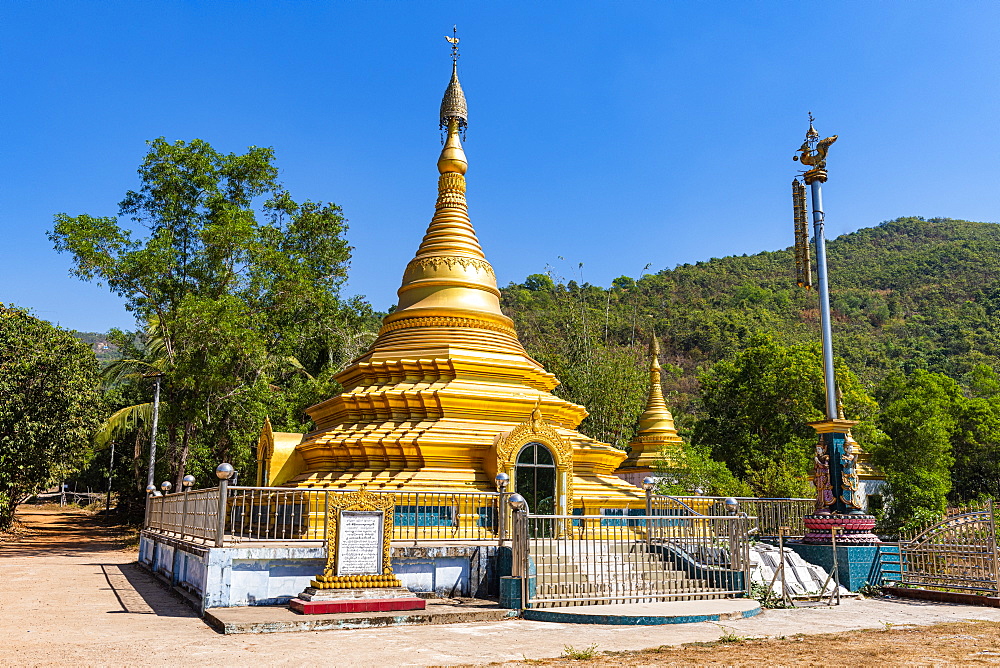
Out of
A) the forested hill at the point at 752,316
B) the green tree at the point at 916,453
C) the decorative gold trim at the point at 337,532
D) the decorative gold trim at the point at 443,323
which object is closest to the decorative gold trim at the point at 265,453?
the decorative gold trim at the point at 443,323

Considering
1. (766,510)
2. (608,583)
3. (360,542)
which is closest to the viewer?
(360,542)

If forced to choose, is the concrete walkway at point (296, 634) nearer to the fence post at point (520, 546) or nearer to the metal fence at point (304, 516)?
the fence post at point (520, 546)

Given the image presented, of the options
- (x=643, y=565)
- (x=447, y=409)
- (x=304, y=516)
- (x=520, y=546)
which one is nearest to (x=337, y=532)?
(x=520, y=546)

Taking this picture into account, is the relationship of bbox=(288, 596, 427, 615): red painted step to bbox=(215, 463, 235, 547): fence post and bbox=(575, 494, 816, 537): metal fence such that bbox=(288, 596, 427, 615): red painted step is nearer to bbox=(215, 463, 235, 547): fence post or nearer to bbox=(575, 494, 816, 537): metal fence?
bbox=(215, 463, 235, 547): fence post

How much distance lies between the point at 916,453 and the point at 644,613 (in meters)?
26.0

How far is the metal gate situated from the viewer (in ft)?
47.3

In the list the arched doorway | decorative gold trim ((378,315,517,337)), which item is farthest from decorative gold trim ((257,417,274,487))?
the arched doorway

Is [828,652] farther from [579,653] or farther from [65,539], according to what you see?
[65,539]

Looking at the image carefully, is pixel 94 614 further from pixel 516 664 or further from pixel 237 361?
pixel 237 361

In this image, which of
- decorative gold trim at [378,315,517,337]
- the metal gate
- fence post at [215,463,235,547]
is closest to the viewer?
fence post at [215,463,235,547]

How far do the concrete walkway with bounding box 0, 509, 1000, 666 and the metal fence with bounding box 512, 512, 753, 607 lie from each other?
1078 millimetres

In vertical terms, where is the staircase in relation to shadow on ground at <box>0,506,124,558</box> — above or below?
above

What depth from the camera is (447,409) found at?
65.9 ft

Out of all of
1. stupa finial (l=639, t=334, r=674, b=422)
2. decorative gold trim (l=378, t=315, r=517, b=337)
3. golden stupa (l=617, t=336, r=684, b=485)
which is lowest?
golden stupa (l=617, t=336, r=684, b=485)
